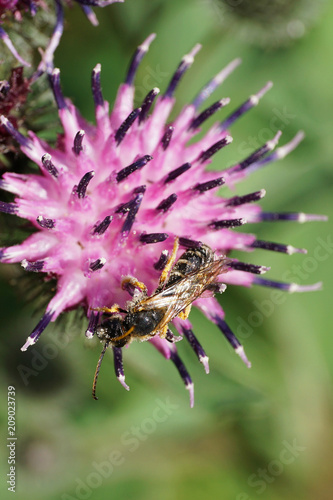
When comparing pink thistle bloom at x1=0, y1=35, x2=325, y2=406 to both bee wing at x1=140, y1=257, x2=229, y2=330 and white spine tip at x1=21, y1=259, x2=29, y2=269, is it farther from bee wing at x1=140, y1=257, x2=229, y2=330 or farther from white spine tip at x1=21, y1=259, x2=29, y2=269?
bee wing at x1=140, y1=257, x2=229, y2=330

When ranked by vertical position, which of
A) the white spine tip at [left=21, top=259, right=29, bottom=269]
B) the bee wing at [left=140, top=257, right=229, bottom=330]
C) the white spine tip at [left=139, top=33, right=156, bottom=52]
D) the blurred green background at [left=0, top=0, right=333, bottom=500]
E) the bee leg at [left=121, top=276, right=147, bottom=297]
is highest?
the white spine tip at [left=139, top=33, right=156, bottom=52]

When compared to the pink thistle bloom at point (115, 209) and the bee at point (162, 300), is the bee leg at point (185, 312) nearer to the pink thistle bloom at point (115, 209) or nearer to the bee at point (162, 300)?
the bee at point (162, 300)

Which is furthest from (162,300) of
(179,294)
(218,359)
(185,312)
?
(218,359)

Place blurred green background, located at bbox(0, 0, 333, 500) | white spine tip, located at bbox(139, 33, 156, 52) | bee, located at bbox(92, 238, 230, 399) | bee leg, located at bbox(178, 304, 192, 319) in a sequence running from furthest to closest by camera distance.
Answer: blurred green background, located at bbox(0, 0, 333, 500) < white spine tip, located at bbox(139, 33, 156, 52) < bee leg, located at bbox(178, 304, 192, 319) < bee, located at bbox(92, 238, 230, 399)

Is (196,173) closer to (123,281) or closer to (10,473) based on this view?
(123,281)

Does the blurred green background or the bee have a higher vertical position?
the bee

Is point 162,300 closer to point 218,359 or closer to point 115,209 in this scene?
point 115,209

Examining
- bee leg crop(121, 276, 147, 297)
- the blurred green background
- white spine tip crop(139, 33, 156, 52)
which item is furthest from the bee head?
white spine tip crop(139, 33, 156, 52)

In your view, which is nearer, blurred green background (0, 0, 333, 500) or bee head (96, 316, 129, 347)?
bee head (96, 316, 129, 347)
